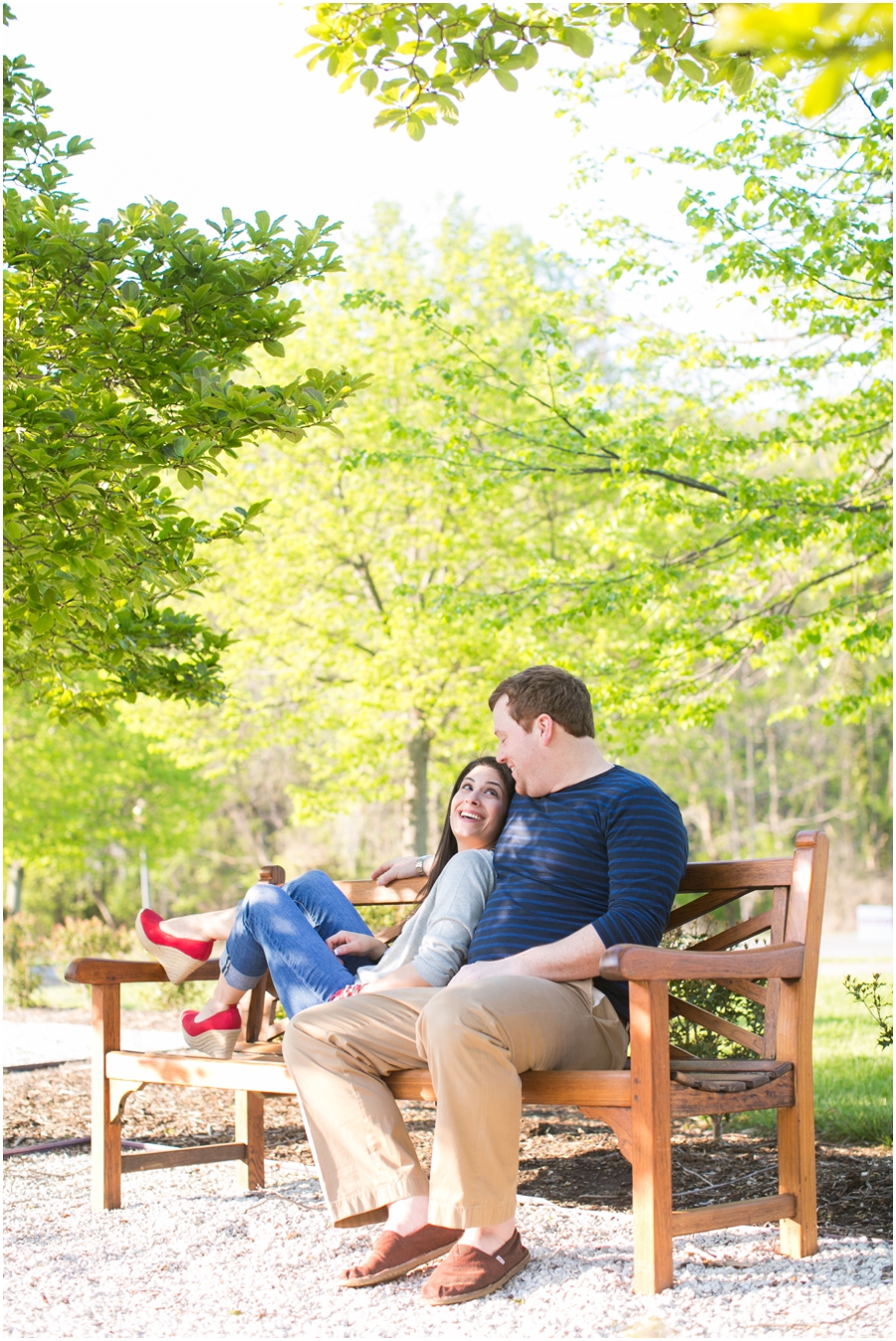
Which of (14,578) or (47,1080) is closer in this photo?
(14,578)

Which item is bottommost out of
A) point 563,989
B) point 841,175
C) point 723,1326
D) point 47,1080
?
point 47,1080

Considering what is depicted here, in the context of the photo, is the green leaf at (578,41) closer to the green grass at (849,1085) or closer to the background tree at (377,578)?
the green grass at (849,1085)

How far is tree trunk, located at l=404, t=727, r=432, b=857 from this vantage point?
527 inches

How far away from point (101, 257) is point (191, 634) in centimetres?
186

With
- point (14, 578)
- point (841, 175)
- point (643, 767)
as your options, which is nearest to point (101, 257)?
point (14, 578)

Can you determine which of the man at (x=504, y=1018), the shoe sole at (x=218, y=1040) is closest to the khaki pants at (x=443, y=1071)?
the man at (x=504, y=1018)

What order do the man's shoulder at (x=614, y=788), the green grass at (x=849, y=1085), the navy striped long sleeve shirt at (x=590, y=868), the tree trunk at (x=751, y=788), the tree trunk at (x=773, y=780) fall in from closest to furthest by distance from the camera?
the navy striped long sleeve shirt at (x=590, y=868)
the man's shoulder at (x=614, y=788)
the green grass at (x=849, y=1085)
the tree trunk at (x=751, y=788)
the tree trunk at (x=773, y=780)

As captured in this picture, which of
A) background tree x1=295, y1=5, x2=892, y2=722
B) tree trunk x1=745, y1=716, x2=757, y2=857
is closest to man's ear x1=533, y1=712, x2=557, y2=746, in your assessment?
background tree x1=295, y1=5, x2=892, y2=722

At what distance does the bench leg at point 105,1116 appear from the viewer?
3828 millimetres

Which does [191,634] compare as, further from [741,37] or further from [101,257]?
[741,37]

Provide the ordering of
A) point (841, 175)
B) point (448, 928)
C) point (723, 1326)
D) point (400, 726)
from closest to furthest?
1. point (723, 1326)
2. point (448, 928)
3. point (841, 175)
4. point (400, 726)

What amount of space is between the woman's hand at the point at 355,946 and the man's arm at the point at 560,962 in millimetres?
784

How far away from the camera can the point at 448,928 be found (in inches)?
129

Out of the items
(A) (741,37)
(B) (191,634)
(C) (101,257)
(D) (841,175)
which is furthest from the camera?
(D) (841,175)
